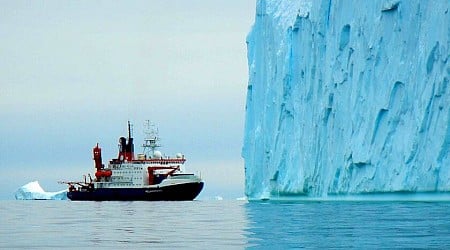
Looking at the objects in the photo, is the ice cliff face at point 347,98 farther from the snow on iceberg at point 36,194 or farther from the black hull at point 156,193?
the snow on iceberg at point 36,194

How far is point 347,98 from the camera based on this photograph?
2723cm

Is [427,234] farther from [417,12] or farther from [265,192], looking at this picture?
[265,192]

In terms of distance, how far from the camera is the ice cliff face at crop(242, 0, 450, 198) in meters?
23.2

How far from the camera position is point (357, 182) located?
2603 centimetres

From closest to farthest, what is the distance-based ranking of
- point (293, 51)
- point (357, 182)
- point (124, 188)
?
point (357, 182) < point (293, 51) < point (124, 188)

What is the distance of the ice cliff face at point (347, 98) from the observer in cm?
2322

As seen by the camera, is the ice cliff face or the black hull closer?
the ice cliff face

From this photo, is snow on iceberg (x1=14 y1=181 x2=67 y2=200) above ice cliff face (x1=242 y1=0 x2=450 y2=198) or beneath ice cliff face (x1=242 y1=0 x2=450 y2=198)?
beneath

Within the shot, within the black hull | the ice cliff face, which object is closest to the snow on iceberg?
the black hull

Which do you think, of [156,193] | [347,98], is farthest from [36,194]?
[347,98]

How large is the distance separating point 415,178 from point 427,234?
12.0 metres

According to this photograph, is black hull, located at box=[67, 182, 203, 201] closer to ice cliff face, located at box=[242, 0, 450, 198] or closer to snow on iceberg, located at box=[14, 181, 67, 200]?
ice cliff face, located at box=[242, 0, 450, 198]

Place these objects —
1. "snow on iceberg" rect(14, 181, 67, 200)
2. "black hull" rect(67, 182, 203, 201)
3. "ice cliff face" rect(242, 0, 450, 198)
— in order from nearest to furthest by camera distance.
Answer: "ice cliff face" rect(242, 0, 450, 198) < "black hull" rect(67, 182, 203, 201) < "snow on iceberg" rect(14, 181, 67, 200)

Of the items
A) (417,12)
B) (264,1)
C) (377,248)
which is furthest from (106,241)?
(264,1)
